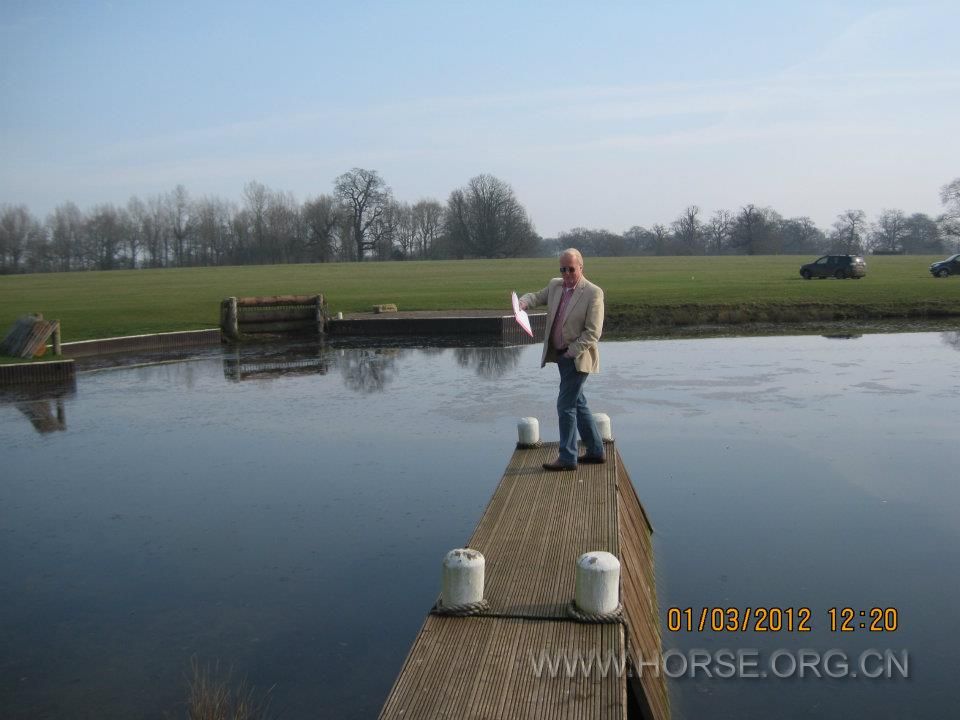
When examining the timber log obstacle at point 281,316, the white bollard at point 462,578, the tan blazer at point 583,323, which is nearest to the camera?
the white bollard at point 462,578

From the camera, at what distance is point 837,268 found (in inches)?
1731

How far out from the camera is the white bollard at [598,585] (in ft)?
14.3

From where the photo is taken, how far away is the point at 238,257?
4353 inches

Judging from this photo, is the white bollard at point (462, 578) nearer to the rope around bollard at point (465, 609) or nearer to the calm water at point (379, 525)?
the rope around bollard at point (465, 609)

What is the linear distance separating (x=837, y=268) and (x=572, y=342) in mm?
40464

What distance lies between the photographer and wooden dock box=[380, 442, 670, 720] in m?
3.83

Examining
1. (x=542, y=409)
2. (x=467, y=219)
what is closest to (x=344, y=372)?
(x=542, y=409)

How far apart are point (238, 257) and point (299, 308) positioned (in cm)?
8953

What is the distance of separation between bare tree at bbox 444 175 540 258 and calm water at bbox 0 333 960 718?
309 feet

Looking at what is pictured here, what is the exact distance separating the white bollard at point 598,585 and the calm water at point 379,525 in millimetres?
901

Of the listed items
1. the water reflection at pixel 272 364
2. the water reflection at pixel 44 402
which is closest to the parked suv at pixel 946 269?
the water reflection at pixel 272 364

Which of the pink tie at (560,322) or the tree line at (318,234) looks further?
the tree line at (318,234)

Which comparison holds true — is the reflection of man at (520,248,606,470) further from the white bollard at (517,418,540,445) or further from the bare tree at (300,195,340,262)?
the bare tree at (300,195,340,262)

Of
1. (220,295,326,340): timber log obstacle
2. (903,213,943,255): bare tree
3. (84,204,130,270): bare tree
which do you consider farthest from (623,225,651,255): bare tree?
(220,295,326,340): timber log obstacle
